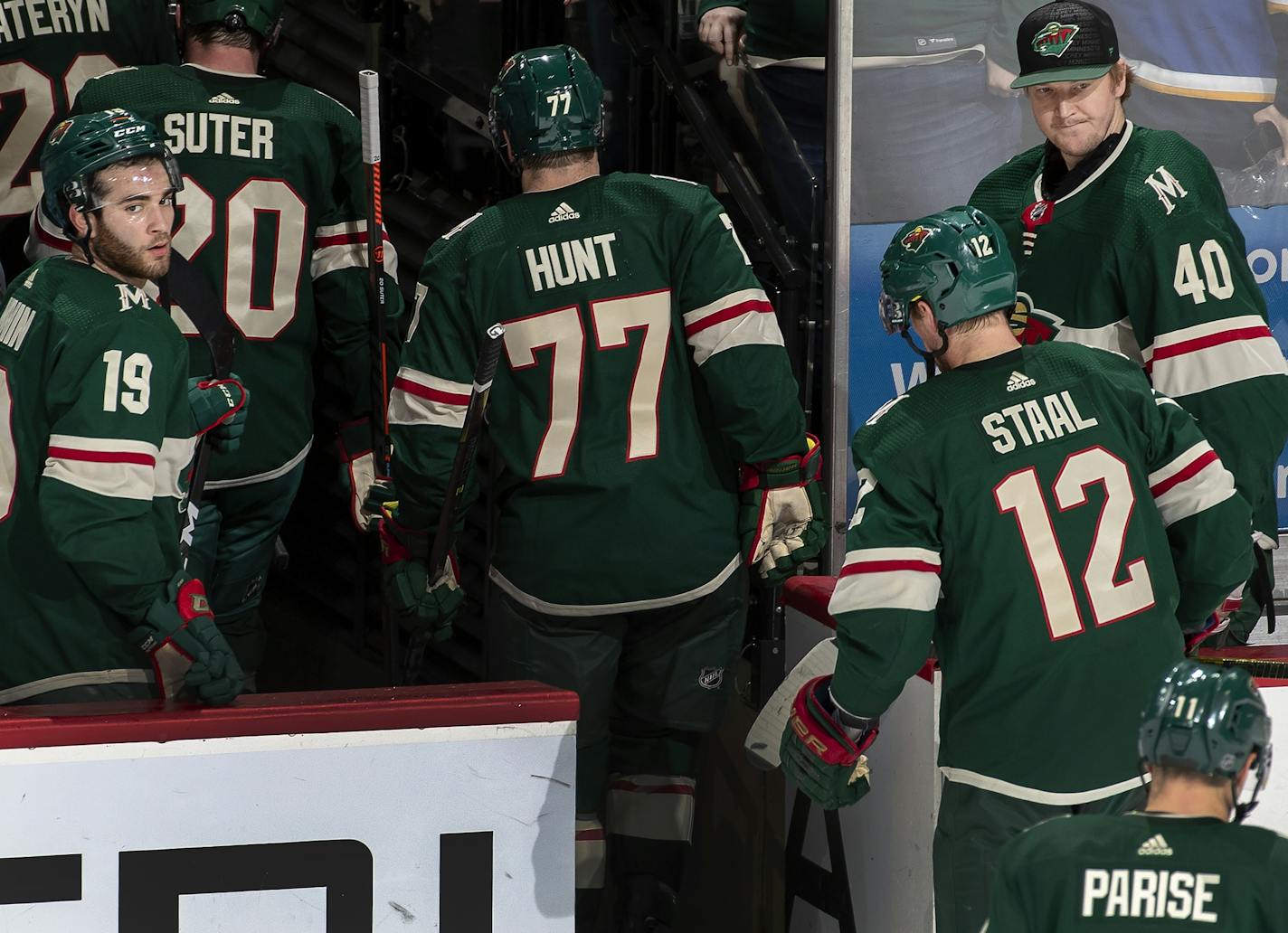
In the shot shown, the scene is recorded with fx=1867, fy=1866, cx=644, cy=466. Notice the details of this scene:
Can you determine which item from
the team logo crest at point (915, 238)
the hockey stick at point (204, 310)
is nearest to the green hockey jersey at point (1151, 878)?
the team logo crest at point (915, 238)

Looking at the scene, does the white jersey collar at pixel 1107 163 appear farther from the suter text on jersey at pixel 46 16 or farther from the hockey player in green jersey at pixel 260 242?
the suter text on jersey at pixel 46 16

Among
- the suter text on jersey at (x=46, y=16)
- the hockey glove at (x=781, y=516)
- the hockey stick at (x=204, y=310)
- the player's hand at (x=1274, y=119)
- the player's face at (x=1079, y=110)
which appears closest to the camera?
the player's face at (x=1079, y=110)

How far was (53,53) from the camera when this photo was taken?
5047mm

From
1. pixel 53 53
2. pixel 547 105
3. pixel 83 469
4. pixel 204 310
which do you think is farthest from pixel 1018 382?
pixel 53 53

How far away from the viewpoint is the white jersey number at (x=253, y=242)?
15.5 feet

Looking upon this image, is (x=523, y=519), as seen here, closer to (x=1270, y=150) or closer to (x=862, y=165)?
(x=862, y=165)

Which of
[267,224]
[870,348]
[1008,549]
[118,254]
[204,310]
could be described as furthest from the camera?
[870,348]

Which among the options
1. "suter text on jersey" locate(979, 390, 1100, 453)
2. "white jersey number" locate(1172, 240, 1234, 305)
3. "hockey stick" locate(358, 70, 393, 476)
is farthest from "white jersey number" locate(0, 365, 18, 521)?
"white jersey number" locate(1172, 240, 1234, 305)

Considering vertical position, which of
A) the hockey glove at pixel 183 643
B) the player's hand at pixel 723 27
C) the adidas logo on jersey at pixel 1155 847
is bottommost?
the hockey glove at pixel 183 643

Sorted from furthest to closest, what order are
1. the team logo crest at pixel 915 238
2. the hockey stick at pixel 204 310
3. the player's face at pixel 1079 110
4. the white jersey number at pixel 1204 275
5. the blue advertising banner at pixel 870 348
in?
the blue advertising banner at pixel 870 348 < the hockey stick at pixel 204 310 < the player's face at pixel 1079 110 < the white jersey number at pixel 1204 275 < the team logo crest at pixel 915 238

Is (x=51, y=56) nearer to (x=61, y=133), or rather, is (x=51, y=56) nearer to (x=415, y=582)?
(x=61, y=133)

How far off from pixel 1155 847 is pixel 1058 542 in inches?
38.8

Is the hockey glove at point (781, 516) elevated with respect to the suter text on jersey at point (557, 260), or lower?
lower

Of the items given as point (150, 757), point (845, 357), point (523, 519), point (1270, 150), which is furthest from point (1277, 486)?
point (150, 757)
